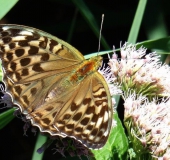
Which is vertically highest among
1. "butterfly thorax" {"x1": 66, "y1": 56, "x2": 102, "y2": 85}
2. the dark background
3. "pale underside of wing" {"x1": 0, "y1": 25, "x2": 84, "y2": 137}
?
"pale underside of wing" {"x1": 0, "y1": 25, "x2": 84, "y2": 137}

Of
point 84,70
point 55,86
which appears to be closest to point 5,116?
point 55,86

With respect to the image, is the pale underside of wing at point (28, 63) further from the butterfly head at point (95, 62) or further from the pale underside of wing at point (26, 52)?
the butterfly head at point (95, 62)

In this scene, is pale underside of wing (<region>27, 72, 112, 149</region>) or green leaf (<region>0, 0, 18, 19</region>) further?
green leaf (<region>0, 0, 18, 19</region>)

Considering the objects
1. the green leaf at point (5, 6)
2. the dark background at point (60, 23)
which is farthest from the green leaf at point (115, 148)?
the dark background at point (60, 23)

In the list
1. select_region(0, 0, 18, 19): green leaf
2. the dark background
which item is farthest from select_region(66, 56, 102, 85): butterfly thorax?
the dark background

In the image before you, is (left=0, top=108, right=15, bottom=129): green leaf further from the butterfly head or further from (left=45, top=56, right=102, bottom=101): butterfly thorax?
the butterfly head

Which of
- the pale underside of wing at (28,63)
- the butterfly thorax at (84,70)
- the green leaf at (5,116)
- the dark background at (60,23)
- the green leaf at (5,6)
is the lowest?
the dark background at (60,23)

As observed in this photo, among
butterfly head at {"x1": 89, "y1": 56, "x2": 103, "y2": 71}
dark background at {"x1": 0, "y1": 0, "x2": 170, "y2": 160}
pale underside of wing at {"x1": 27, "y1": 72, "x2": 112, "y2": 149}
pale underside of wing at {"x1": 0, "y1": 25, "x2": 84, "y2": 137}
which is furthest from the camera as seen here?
dark background at {"x1": 0, "y1": 0, "x2": 170, "y2": 160}
